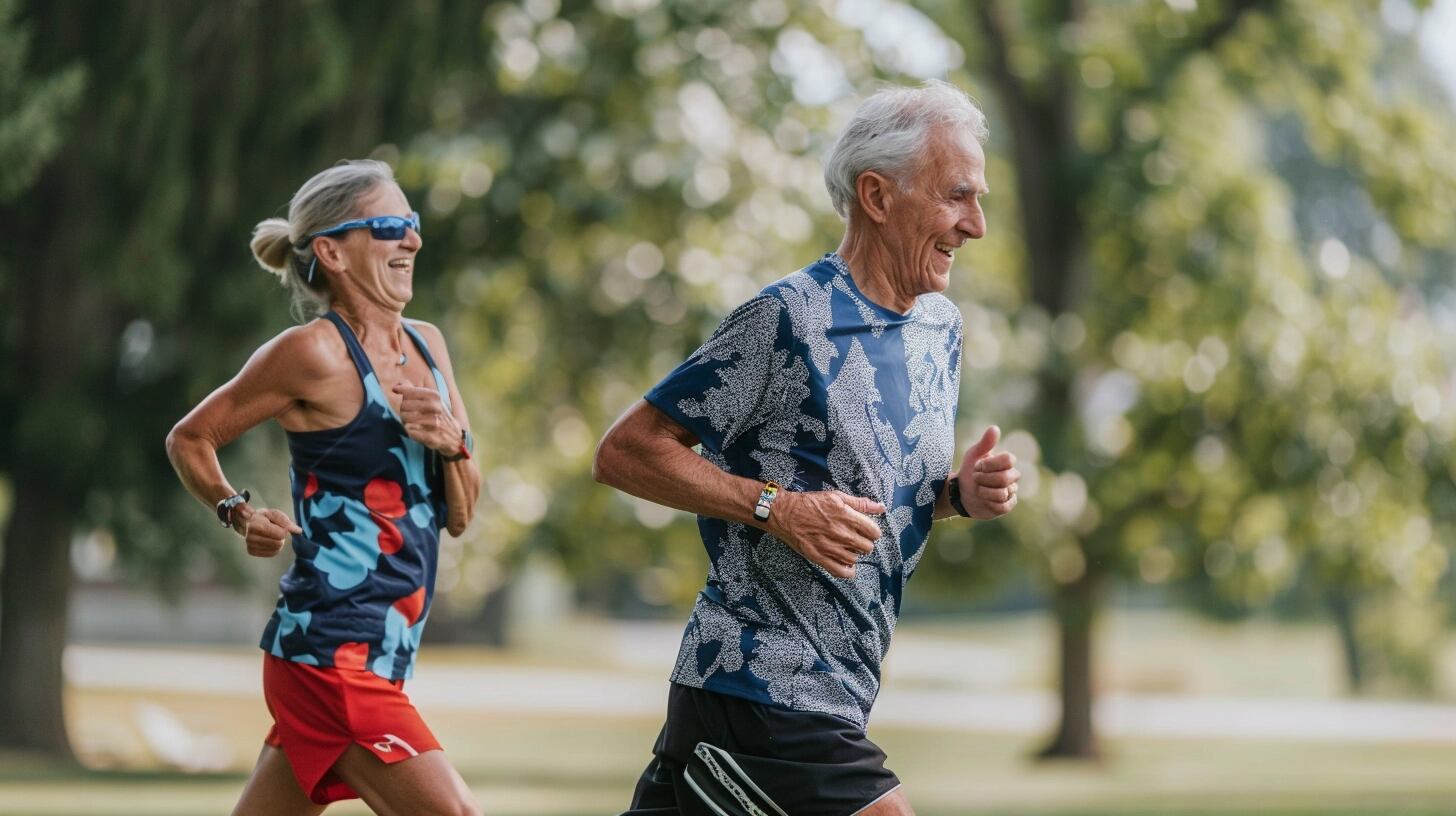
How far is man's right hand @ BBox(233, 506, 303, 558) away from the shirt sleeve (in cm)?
86

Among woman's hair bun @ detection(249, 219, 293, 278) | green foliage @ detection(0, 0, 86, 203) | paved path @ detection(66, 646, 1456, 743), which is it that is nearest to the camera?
woman's hair bun @ detection(249, 219, 293, 278)

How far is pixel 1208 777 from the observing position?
19391mm

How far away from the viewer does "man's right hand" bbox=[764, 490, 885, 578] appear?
126 inches

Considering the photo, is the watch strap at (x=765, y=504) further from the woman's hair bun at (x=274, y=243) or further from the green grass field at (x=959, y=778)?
the green grass field at (x=959, y=778)

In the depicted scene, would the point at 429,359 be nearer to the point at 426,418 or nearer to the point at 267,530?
the point at 426,418

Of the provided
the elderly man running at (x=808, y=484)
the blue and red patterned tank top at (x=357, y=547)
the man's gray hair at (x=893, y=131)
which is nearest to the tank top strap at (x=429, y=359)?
the blue and red patterned tank top at (x=357, y=547)

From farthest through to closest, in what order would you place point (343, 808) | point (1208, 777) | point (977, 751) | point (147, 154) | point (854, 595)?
1. point (977, 751)
2. point (1208, 777)
3. point (343, 808)
4. point (147, 154)
5. point (854, 595)

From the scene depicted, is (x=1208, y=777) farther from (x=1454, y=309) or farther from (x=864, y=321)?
(x=1454, y=309)

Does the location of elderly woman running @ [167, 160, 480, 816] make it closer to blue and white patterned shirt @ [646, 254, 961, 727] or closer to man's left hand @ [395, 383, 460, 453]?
man's left hand @ [395, 383, 460, 453]

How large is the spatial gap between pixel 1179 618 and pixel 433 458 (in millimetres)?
50215

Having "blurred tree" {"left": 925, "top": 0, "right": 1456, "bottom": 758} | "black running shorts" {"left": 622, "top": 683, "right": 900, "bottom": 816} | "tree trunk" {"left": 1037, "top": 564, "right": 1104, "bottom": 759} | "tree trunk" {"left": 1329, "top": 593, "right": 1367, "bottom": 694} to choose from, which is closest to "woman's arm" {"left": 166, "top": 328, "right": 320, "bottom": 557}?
"black running shorts" {"left": 622, "top": 683, "right": 900, "bottom": 816}

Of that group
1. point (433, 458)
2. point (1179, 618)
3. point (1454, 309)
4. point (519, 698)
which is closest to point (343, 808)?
point (433, 458)

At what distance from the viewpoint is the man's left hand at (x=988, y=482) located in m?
3.60

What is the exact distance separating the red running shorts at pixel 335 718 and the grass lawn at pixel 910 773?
832 centimetres
